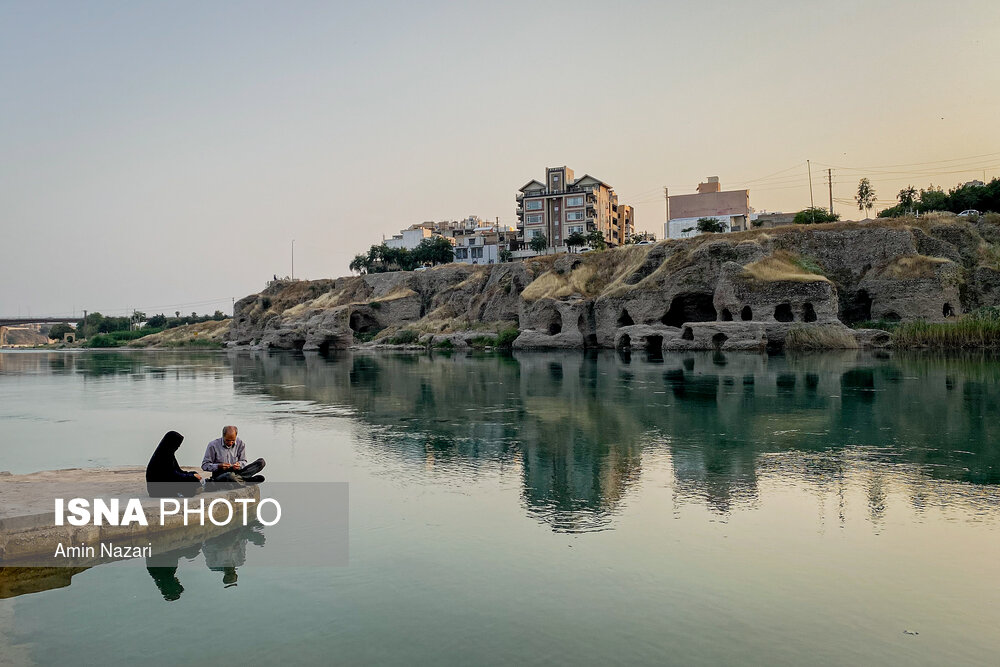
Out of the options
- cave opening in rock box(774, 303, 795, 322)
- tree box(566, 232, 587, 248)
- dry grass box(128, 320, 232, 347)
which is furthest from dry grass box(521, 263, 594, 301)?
dry grass box(128, 320, 232, 347)

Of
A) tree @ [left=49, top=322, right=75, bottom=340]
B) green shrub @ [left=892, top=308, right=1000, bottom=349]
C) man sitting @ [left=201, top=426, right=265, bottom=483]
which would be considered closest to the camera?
man sitting @ [left=201, top=426, right=265, bottom=483]

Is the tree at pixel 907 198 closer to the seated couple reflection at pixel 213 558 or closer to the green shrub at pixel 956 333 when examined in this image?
the green shrub at pixel 956 333

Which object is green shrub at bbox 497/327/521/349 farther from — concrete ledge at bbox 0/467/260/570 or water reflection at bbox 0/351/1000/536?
concrete ledge at bbox 0/467/260/570

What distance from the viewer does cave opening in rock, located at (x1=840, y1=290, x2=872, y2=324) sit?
57106 millimetres

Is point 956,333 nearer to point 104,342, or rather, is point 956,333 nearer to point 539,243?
point 539,243

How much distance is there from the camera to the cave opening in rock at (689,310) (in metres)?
59.5

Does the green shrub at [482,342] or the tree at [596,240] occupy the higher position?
the tree at [596,240]

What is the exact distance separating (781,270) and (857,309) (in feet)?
29.2

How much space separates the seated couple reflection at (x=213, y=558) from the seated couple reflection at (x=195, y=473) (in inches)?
37.6

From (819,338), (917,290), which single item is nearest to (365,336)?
(819,338)

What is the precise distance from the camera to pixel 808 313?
51469mm

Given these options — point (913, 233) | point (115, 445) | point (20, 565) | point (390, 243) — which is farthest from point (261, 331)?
point (20, 565)

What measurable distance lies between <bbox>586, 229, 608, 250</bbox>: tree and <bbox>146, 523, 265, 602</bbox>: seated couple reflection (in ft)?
277

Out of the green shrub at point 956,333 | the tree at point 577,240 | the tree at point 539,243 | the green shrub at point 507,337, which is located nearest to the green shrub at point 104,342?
the tree at point 539,243
